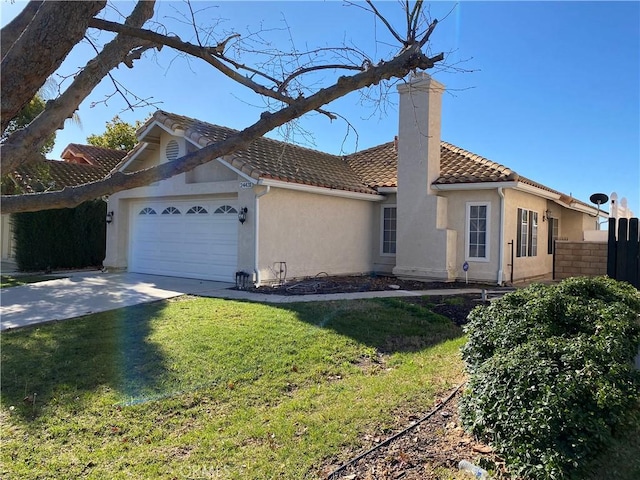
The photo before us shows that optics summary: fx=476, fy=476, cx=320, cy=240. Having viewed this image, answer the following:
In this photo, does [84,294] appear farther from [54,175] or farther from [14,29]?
[54,175]

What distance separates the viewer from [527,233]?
1598cm

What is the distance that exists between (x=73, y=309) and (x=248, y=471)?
737 centimetres

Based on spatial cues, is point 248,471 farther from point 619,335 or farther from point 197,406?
point 619,335

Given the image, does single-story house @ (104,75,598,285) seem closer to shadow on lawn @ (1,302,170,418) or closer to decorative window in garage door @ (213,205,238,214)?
decorative window in garage door @ (213,205,238,214)

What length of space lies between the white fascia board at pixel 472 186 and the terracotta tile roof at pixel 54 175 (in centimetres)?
1258

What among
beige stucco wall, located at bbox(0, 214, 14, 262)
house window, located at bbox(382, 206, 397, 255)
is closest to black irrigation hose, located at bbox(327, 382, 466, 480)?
house window, located at bbox(382, 206, 397, 255)

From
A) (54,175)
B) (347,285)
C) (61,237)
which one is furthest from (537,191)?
(54,175)

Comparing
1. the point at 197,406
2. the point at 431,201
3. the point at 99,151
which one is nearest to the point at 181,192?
the point at 431,201

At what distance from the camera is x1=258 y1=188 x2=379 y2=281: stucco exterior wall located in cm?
1312

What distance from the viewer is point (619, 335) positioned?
15.0 ft

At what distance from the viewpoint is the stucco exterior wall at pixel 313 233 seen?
517 inches

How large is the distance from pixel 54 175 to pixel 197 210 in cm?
932

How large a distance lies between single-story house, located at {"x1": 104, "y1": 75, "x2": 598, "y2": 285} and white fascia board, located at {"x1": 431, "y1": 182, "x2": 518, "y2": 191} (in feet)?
0.10

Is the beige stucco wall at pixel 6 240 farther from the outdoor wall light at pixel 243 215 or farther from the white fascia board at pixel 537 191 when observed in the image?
the white fascia board at pixel 537 191
